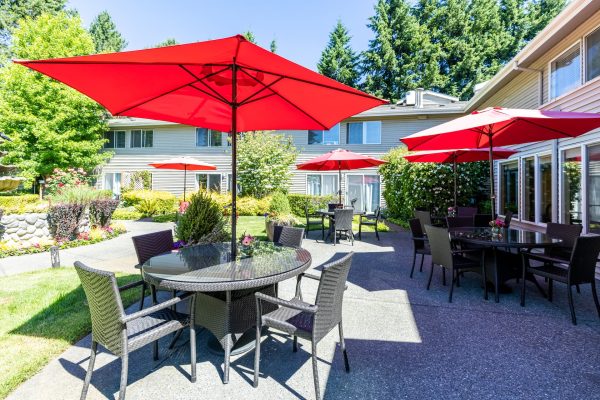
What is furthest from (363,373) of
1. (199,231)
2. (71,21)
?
(71,21)

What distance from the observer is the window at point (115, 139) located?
18.2m

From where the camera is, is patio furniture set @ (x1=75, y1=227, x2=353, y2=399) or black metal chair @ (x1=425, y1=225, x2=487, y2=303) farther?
black metal chair @ (x1=425, y1=225, x2=487, y2=303)

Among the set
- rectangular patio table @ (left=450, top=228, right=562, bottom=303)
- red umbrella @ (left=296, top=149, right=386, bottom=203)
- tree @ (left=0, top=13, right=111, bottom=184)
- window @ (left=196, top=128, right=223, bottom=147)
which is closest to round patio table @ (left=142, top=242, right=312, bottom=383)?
rectangular patio table @ (left=450, top=228, right=562, bottom=303)

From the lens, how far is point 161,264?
287 cm

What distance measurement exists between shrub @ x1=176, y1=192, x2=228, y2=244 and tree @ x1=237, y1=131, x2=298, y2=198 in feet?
31.3

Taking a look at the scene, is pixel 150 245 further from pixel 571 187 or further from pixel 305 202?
pixel 305 202

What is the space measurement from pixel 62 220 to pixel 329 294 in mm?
8333

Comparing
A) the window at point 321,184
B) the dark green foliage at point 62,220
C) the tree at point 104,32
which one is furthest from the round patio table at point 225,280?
the tree at point 104,32

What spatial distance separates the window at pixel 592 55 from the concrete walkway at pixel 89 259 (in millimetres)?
9588

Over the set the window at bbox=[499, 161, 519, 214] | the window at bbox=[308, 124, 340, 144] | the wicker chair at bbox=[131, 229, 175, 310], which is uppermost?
the window at bbox=[308, 124, 340, 144]

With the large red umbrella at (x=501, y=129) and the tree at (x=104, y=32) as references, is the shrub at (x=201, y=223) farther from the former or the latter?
the tree at (x=104, y=32)

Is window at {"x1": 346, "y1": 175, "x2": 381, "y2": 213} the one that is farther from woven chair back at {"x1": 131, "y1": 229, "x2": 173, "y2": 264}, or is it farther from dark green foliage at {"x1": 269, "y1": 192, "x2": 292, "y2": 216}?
woven chair back at {"x1": 131, "y1": 229, "x2": 173, "y2": 264}

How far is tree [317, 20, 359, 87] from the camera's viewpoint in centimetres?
2691

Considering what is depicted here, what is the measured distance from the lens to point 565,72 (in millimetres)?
6703
